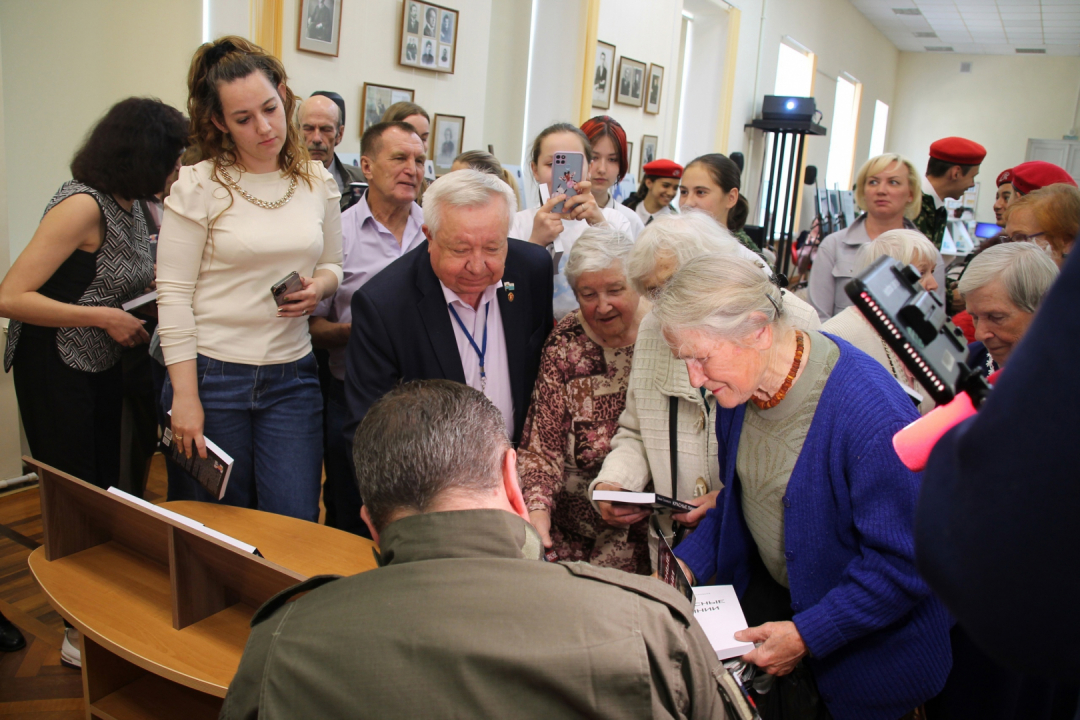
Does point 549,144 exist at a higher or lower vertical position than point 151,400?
higher

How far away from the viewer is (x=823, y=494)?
60.9 inches

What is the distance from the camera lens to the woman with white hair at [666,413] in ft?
6.52

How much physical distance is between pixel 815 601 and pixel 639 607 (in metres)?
0.79

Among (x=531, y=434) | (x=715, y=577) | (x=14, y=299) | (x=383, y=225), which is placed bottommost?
(x=715, y=577)

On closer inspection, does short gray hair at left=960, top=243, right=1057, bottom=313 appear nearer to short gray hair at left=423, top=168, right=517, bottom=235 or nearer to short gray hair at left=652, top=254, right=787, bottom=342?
short gray hair at left=652, top=254, right=787, bottom=342

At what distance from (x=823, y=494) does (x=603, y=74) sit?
622cm

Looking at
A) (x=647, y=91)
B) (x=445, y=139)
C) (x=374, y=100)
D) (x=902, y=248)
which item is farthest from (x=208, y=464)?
(x=647, y=91)

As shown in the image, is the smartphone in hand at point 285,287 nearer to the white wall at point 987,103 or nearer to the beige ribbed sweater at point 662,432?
the beige ribbed sweater at point 662,432

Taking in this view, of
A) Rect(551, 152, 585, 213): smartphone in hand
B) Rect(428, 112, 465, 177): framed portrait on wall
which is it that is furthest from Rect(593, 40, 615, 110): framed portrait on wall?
Rect(551, 152, 585, 213): smartphone in hand

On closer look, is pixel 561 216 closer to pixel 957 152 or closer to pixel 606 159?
pixel 606 159

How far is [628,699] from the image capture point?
93cm

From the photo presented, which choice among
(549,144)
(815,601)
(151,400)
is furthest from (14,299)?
(815,601)

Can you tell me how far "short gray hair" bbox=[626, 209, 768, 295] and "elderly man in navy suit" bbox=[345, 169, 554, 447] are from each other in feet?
1.28

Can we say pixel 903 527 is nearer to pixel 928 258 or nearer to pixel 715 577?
pixel 715 577
